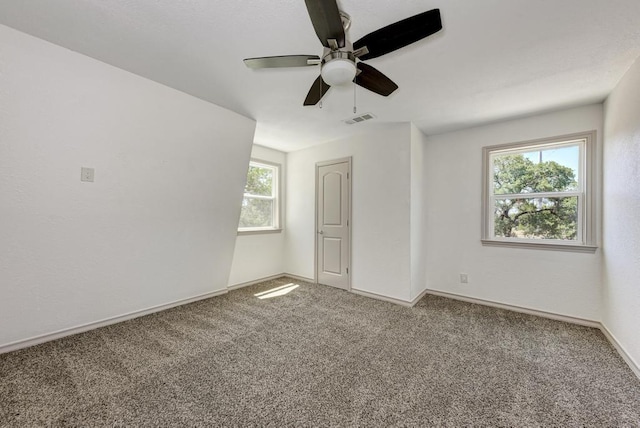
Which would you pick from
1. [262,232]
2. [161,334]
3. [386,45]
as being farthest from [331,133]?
[161,334]

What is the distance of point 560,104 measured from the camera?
273cm

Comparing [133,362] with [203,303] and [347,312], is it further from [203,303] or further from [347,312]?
[347,312]

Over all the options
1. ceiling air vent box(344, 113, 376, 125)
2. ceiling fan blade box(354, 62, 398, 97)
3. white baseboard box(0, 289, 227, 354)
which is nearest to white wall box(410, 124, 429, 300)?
ceiling air vent box(344, 113, 376, 125)

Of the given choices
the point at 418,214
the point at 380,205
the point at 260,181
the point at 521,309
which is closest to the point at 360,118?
the point at 380,205

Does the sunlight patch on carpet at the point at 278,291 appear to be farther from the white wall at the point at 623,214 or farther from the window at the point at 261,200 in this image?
the white wall at the point at 623,214

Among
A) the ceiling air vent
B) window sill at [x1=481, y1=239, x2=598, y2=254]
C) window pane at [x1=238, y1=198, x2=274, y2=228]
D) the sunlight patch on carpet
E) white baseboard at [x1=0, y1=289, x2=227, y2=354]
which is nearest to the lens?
white baseboard at [x1=0, y1=289, x2=227, y2=354]

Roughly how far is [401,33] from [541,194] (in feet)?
9.55

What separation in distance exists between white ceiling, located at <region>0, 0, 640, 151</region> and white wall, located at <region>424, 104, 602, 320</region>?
0.34m

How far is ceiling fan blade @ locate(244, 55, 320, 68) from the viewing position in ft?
4.94

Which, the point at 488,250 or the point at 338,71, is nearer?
the point at 338,71

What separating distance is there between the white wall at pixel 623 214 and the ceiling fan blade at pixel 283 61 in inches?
99.6

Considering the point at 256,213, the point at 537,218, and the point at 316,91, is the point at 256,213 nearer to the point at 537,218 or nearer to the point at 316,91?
the point at 316,91

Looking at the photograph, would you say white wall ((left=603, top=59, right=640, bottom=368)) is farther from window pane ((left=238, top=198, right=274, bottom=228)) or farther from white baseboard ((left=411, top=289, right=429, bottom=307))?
window pane ((left=238, top=198, right=274, bottom=228))

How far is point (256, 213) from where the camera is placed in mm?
4457
